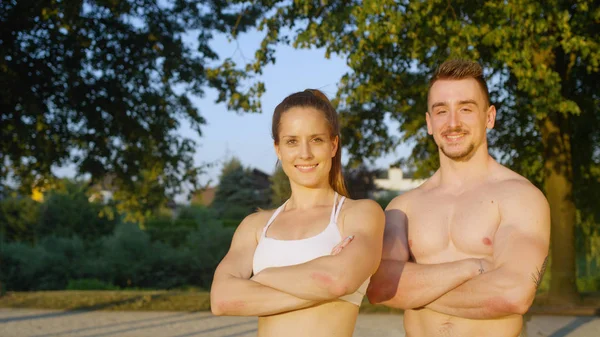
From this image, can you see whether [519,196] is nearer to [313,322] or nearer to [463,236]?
[463,236]

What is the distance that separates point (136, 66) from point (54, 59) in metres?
1.56

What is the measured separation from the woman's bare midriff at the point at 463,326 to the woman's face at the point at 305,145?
0.71 metres

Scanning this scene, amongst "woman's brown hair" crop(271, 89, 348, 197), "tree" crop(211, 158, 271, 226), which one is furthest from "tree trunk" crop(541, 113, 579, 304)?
"tree" crop(211, 158, 271, 226)

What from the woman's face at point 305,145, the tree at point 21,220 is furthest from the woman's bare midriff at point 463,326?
the tree at point 21,220

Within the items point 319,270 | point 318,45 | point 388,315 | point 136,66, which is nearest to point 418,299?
point 319,270

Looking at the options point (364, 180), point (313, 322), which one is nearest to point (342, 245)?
point (313, 322)

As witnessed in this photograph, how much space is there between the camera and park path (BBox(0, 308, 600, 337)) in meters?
11.4

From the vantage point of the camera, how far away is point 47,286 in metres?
21.7

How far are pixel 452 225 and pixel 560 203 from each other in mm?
12211

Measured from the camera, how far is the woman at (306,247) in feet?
9.37

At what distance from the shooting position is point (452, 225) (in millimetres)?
3111

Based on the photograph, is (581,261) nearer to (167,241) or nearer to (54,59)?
(167,241)

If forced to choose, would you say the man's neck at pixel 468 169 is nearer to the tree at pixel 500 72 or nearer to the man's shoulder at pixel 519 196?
the man's shoulder at pixel 519 196

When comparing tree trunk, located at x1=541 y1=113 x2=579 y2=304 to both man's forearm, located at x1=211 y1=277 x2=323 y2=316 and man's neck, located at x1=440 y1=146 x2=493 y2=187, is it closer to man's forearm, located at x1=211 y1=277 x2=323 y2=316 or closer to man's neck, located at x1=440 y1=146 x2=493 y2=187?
man's neck, located at x1=440 y1=146 x2=493 y2=187
